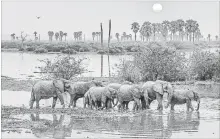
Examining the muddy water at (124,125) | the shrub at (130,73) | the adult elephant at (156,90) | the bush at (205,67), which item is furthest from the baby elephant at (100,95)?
the bush at (205,67)

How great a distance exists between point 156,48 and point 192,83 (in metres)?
3.80

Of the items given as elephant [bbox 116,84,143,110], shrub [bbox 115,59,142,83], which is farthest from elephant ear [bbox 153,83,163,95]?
shrub [bbox 115,59,142,83]

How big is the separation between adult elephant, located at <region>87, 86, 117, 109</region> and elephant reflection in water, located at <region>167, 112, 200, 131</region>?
2.90 meters

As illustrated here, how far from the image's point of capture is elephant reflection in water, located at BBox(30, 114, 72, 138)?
15.7 m

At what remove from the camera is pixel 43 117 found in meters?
19.6

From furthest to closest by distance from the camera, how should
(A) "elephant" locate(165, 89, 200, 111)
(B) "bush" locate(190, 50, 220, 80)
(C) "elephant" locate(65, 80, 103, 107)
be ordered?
(B) "bush" locate(190, 50, 220, 80) < (C) "elephant" locate(65, 80, 103, 107) < (A) "elephant" locate(165, 89, 200, 111)

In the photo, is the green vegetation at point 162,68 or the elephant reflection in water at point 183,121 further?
the green vegetation at point 162,68

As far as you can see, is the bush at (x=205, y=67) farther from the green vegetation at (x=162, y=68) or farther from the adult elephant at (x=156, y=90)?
the adult elephant at (x=156, y=90)

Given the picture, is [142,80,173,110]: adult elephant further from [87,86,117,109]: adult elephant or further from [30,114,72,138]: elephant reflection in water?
[30,114,72,138]: elephant reflection in water

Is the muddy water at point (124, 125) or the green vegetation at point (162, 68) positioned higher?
the green vegetation at point (162, 68)

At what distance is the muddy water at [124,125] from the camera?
15789mm

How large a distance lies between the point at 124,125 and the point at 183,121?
263cm

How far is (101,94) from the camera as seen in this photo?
22.3m

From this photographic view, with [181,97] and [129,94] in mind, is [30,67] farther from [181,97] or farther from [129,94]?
[181,97]
